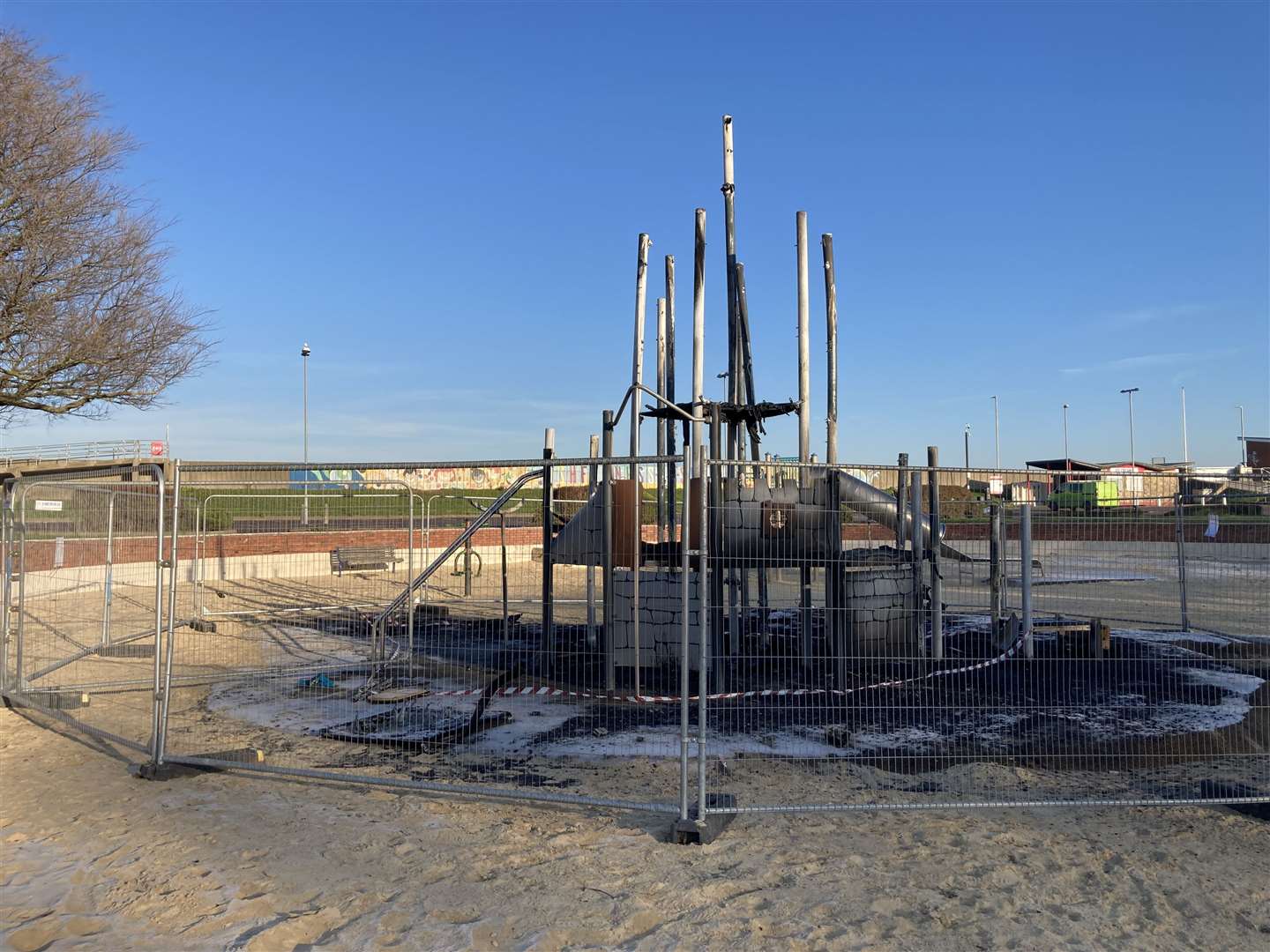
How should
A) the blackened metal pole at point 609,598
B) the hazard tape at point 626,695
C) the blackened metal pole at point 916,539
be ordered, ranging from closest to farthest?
the hazard tape at point 626,695, the blackened metal pole at point 609,598, the blackened metal pole at point 916,539

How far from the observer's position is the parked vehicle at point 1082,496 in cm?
703

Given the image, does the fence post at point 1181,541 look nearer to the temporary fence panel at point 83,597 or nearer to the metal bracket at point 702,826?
the metal bracket at point 702,826

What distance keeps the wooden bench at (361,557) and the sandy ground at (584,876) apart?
16.0 ft

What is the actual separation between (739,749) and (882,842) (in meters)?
2.19

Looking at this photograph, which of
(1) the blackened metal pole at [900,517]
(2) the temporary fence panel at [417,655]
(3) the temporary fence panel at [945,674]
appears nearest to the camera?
(3) the temporary fence panel at [945,674]

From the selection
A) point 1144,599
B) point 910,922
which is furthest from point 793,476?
point 1144,599

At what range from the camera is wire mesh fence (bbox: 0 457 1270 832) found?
21.0 feet

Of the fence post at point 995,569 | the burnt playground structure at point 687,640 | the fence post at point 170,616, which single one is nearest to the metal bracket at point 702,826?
the burnt playground structure at point 687,640

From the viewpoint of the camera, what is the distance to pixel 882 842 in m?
4.96

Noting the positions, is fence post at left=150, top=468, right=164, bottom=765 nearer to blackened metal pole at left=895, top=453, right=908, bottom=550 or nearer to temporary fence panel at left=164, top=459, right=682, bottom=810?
temporary fence panel at left=164, top=459, right=682, bottom=810

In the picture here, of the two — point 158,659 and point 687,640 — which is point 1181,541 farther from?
point 158,659

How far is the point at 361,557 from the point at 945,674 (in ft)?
24.1

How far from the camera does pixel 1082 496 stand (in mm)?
7035

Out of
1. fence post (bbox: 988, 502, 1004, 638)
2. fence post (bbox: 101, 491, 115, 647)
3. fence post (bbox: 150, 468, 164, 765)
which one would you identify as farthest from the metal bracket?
fence post (bbox: 988, 502, 1004, 638)
